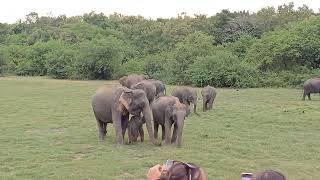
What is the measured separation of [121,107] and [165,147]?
1.37m

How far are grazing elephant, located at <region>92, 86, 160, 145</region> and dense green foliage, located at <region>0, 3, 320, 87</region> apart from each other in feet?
70.6

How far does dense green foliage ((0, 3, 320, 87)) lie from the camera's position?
34.6m

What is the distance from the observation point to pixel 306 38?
34.9 metres

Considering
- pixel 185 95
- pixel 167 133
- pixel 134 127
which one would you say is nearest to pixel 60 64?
pixel 185 95

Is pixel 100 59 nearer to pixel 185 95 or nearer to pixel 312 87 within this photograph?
pixel 312 87

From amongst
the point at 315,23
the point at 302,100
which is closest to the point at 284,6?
the point at 315,23

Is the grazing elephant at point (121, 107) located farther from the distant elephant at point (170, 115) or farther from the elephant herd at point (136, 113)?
the distant elephant at point (170, 115)

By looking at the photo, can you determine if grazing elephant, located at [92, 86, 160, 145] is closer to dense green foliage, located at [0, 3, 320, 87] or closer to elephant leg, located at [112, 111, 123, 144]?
elephant leg, located at [112, 111, 123, 144]

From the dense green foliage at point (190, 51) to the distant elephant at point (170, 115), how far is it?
21.4 meters

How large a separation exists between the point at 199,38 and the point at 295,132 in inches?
1004

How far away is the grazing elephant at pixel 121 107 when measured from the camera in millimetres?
11750

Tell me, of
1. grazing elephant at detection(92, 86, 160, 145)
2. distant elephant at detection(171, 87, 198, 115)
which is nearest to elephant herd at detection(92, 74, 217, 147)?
grazing elephant at detection(92, 86, 160, 145)

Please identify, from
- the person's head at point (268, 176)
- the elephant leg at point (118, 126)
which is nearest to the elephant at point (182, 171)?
the person's head at point (268, 176)

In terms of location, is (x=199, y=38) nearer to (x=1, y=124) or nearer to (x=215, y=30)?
A: (x=215, y=30)
